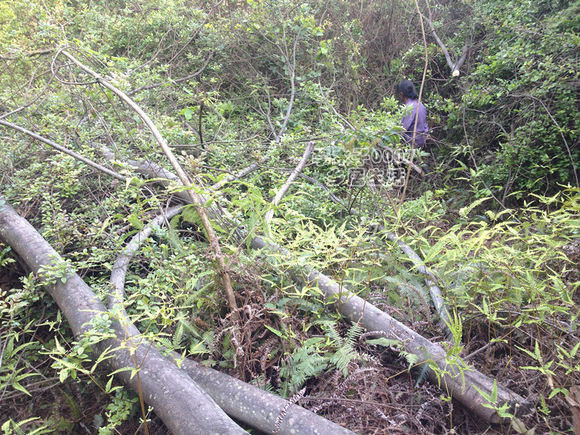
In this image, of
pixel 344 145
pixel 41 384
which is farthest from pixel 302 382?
pixel 344 145

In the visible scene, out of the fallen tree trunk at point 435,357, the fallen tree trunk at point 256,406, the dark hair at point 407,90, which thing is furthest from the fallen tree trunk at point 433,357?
the dark hair at point 407,90

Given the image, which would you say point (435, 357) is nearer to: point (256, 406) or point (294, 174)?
point (256, 406)

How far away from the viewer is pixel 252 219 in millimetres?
2396

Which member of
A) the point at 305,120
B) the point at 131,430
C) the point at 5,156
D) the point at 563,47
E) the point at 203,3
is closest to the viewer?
the point at 131,430

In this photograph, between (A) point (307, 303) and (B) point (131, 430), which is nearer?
(B) point (131, 430)

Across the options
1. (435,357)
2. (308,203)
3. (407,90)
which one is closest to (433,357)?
(435,357)

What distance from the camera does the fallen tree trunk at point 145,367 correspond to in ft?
5.74

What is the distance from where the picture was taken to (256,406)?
1.85m

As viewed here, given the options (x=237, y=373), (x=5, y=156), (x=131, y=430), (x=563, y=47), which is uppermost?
(x=5, y=156)

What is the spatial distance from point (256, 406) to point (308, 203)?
6.89 ft

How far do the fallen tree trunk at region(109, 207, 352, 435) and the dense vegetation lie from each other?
12 cm

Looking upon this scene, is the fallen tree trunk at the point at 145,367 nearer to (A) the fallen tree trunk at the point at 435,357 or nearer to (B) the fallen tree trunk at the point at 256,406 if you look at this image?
(B) the fallen tree trunk at the point at 256,406

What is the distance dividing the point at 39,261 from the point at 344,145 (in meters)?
2.79

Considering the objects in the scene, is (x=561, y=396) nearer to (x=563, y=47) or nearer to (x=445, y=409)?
(x=445, y=409)
